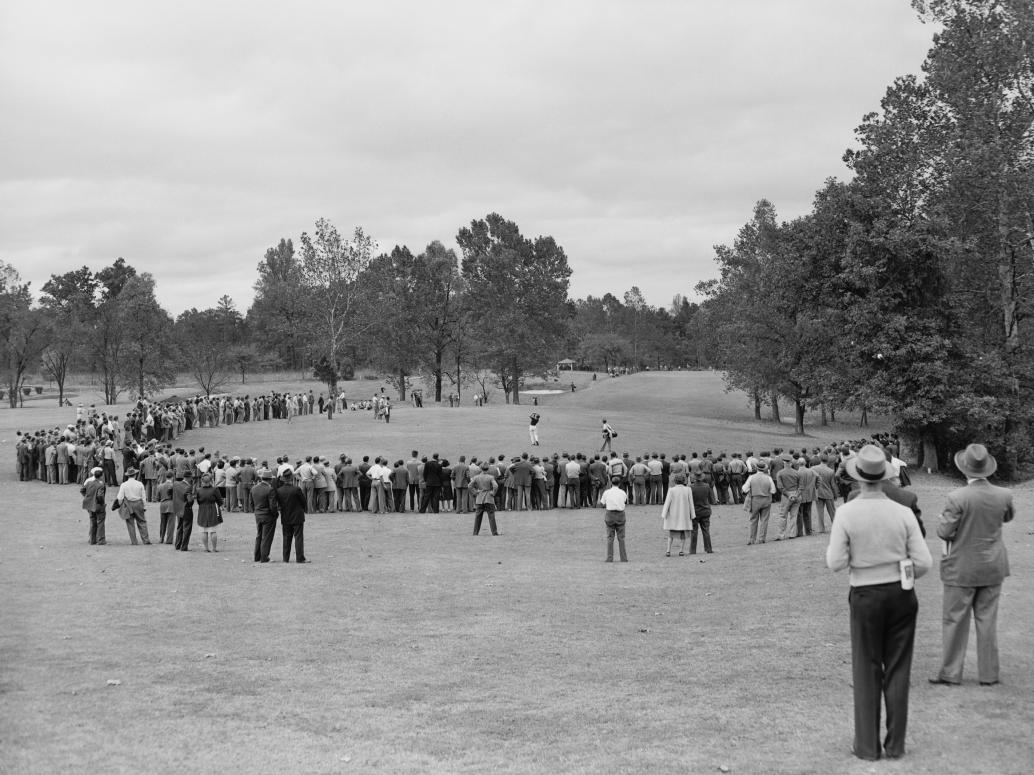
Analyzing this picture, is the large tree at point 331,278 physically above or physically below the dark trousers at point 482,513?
above

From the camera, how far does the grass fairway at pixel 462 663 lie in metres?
7.61

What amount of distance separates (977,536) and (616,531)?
36.4 ft

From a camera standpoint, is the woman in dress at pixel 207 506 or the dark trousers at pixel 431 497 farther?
the dark trousers at pixel 431 497

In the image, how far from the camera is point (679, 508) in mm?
19734

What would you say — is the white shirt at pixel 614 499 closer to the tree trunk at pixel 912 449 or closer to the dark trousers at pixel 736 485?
the dark trousers at pixel 736 485

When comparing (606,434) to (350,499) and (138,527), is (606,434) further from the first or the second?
(138,527)

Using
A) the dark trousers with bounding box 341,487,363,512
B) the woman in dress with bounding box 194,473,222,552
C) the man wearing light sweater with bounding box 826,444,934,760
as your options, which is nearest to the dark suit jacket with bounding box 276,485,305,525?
the woman in dress with bounding box 194,473,222,552

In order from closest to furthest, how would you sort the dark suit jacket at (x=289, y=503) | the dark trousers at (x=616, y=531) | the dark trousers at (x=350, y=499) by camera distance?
the dark suit jacket at (x=289, y=503)
the dark trousers at (x=616, y=531)
the dark trousers at (x=350, y=499)

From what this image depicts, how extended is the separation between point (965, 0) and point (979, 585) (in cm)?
3688

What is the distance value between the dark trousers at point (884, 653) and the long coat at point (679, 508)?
1264 cm

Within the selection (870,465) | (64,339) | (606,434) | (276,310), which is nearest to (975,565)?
(870,465)

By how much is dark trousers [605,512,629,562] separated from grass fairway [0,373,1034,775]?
41 centimetres

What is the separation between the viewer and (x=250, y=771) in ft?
24.1

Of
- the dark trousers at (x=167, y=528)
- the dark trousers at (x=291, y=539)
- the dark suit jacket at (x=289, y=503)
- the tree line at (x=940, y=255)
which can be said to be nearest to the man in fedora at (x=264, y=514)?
the dark suit jacket at (x=289, y=503)
